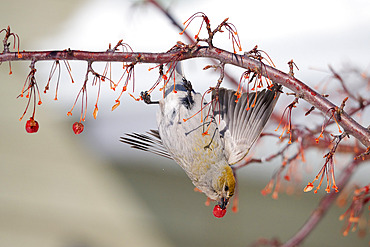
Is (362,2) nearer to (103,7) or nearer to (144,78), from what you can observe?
(144,78)

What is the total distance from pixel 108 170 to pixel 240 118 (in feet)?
8.32

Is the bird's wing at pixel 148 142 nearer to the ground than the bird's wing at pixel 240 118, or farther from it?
farther from it

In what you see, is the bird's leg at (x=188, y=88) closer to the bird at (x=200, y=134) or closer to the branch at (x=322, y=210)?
the bird at (x=200, y=134)

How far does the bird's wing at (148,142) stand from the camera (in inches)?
64.6

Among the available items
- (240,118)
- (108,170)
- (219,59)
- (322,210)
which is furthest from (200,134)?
(108,170)

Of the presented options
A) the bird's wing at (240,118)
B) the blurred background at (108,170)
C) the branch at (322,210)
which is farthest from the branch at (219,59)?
the blurred background at (108,170)

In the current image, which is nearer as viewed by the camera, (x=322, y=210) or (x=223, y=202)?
(x=322, y=210)

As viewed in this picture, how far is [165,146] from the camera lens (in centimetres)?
170

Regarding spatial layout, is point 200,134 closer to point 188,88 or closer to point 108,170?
point 188,88

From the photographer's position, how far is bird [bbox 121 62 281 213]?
5.34ft

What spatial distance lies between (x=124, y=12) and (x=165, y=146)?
5.34ft

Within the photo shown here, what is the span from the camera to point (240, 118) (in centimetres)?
167

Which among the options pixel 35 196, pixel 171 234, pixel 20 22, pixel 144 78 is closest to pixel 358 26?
pixel 144 78

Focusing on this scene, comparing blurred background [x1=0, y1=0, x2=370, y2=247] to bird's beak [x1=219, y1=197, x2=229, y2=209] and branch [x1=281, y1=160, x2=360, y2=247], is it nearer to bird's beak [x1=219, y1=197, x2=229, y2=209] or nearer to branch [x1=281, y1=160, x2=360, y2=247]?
bird's beak [x1=219, y1=197, x2=229, y2=209]
